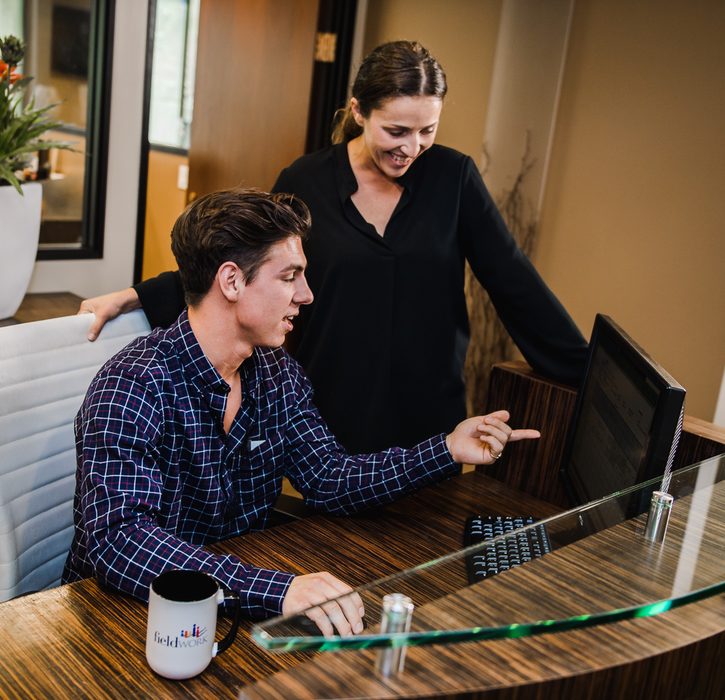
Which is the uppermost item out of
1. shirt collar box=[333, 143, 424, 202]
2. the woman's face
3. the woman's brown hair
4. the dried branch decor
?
the woman's brown hair

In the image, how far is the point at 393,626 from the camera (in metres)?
0.69

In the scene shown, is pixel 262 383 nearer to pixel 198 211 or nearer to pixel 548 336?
pixel 198 211

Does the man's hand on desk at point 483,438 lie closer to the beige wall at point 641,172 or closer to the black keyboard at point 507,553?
the black keyboard at point 507,553

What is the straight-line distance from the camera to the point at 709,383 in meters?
A: 3.05

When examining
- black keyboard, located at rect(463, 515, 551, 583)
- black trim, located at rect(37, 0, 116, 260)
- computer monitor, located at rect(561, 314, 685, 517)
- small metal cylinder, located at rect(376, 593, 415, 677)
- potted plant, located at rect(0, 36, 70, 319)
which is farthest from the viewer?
black trim, located at rect(37, 0, 116, 260)

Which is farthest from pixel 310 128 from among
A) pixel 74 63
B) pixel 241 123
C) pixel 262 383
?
pixel 262 383

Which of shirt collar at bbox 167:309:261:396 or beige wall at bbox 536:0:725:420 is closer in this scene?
shirt collar at bbox 167:309:261:396

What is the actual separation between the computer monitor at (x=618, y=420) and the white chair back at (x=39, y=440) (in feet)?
2.99

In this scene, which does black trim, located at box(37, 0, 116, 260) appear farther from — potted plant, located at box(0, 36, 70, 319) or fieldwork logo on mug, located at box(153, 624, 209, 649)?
fieldwork logo on mug, located at box(153, 624, 209, 649)

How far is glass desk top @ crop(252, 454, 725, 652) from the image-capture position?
0.70 metres

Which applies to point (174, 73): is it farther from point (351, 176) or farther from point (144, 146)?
point (351, 176)

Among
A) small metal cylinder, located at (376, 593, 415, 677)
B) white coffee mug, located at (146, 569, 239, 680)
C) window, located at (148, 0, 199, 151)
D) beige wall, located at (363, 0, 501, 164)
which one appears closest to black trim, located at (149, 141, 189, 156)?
window, located at (148, 0, 199, 151)

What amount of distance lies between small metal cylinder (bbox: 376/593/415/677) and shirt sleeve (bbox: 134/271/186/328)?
3.88ft

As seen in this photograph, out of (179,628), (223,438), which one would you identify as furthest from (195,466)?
(179,628)
